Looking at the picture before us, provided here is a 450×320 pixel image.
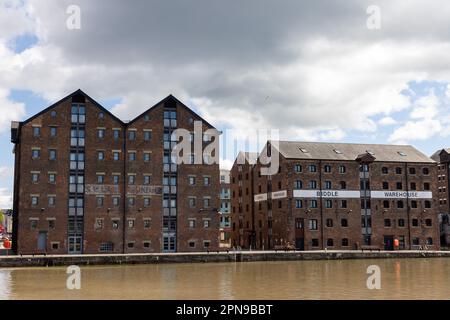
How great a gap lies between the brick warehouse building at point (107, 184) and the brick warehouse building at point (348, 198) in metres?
10.8

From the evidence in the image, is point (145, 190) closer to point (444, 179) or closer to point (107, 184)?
point (107, 184)

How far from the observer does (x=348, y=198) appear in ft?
231

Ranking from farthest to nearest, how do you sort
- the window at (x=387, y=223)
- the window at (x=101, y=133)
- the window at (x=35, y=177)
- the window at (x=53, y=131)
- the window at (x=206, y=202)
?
the window at (x=387, y=223), the window at (x=206, y=202), the window at (x=101, y=133), the window at (x=53, y=131), the window at (x=35, y=177)

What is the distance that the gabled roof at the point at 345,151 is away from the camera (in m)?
70.9

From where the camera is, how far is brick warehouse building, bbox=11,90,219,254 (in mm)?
58562

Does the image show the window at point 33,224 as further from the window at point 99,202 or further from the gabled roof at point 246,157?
the gabled roof at point 246,157

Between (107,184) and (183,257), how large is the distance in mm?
12543

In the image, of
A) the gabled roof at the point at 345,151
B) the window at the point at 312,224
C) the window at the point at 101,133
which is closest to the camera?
the window at the point at 101,133

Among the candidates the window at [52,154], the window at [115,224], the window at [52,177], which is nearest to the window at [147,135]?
the window at [115,224]

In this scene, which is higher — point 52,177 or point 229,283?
point 52,177

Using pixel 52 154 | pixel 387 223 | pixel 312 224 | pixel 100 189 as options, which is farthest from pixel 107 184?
pixel 387 223

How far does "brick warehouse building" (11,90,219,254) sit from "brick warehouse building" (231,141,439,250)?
426 inches

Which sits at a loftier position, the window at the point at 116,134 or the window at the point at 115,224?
the window at the point at 116,134

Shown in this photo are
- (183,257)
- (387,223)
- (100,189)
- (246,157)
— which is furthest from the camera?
(246,157)
